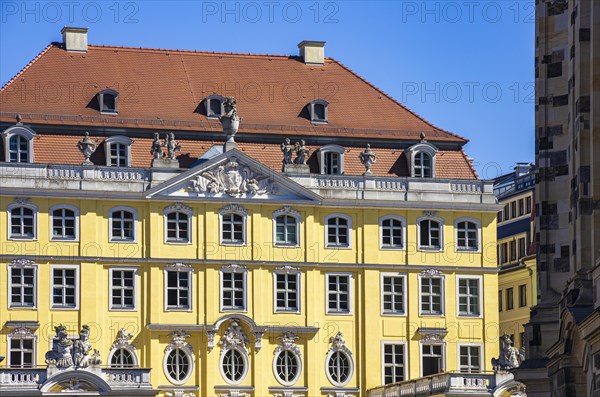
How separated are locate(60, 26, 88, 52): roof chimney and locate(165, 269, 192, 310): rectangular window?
1316 centimetres

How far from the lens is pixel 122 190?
97500 mm

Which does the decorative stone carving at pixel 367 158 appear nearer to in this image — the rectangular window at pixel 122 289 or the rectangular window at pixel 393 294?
the rectangular window at pixel 393 294

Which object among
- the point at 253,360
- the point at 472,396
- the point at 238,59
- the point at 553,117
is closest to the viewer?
the point at 553,117

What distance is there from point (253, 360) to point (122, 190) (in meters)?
9.61

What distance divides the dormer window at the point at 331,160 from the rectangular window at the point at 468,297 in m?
7.76

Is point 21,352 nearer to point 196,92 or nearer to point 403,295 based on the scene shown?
point 196,92

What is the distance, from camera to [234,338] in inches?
3856

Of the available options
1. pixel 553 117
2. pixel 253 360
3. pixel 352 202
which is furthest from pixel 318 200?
pixel 553 117

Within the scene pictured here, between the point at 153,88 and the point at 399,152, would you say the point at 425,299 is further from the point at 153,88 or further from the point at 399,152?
the point at 153,88

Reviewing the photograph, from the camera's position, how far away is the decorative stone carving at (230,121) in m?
99.5

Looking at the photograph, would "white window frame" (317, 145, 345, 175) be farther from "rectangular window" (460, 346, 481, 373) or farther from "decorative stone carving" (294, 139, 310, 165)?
"rectangular window" (460, 346, 481, 373)

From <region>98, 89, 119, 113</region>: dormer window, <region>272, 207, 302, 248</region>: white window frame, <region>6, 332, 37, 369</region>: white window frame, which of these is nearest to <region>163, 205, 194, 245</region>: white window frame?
<region>272, 207, 302, 248</region>: white window frame

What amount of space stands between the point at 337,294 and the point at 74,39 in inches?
698

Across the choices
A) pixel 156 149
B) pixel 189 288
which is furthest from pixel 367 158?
pixel 189 288
